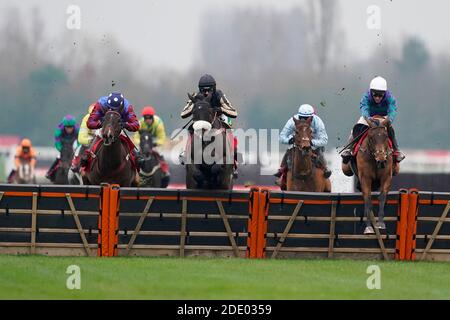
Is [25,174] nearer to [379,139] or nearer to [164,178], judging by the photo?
[164,178]

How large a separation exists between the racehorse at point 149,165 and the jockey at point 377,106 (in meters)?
7.84

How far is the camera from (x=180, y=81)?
41.6 m

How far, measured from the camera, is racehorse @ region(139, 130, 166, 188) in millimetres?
28156

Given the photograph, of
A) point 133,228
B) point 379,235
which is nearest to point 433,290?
point 379,235

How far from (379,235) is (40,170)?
26.7m

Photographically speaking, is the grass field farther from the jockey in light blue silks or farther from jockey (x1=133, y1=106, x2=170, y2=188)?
jockey (x1=133, y1=106, x2=170, y2=188)

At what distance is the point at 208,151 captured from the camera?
19.8m

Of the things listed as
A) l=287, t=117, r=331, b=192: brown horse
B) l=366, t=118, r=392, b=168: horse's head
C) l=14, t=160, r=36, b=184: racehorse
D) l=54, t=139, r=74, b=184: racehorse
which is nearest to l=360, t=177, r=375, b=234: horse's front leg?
l=366, t=118, r=392, b=168: horse's head

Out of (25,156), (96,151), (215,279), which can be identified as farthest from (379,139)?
(25,156)

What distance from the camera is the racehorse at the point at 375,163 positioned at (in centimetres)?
1933

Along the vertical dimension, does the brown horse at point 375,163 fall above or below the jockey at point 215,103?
below

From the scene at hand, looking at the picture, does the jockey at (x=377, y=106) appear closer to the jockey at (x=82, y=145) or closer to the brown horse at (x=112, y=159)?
the brown horse at (x=112, y=159)

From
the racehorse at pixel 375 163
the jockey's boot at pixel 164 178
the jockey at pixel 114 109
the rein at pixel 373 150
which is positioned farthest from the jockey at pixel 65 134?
the rein at pixel 373 150

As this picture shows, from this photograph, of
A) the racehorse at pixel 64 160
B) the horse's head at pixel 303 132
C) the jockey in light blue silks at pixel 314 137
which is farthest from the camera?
the racehorse at pixel 64 160
